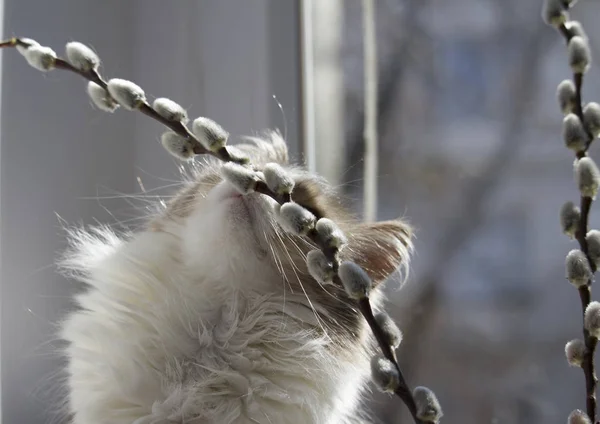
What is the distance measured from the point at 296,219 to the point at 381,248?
400mm

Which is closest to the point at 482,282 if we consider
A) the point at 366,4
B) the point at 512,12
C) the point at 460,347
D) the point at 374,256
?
the point at 460,347

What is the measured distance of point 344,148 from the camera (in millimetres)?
1253

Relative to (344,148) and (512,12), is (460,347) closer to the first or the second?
(344,148)

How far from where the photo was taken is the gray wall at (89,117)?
3.22 ft

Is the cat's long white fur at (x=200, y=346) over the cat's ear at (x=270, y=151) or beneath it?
beneath

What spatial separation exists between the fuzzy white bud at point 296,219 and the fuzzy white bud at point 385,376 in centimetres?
11

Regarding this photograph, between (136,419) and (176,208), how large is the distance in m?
0.33

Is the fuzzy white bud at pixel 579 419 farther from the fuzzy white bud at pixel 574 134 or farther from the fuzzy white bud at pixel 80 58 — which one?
the fuzzy white bud at pixel 80 58

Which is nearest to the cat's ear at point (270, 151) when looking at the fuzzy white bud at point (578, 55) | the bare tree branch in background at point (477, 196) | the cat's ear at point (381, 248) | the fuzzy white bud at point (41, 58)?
the cat's ear at point (381, 248)

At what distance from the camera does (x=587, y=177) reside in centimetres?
47

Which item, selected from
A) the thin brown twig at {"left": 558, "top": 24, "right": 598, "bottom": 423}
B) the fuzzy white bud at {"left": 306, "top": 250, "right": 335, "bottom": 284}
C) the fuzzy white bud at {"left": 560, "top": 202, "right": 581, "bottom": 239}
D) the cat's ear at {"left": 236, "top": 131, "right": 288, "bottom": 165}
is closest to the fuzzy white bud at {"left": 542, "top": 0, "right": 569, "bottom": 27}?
the thin brown twig at {"left": 558, "top": 24, "right": 598, "bottom": 423}

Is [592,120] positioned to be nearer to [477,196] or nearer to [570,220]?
[570,220]

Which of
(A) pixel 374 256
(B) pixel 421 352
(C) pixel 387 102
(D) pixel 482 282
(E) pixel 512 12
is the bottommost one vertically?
(B) pixel 421 352

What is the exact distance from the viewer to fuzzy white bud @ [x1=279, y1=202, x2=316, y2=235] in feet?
1.56
